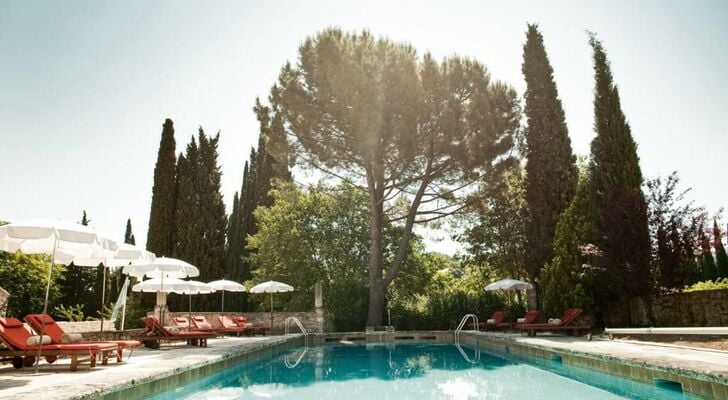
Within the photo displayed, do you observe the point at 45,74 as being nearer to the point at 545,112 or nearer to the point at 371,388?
the point at 371,388

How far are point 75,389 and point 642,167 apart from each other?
15.4m

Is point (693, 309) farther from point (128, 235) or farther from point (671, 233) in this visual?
point (128, 235)

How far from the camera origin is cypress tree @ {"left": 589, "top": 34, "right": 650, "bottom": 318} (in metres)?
13.0

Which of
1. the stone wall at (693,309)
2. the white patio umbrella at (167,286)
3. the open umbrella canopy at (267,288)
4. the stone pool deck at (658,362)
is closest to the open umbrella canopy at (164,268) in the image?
the white patio umbrella at (167,286)

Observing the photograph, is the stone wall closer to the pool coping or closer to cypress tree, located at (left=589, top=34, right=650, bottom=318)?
cypress tree, located at (left=589, top=34, right=650, bottom=318)

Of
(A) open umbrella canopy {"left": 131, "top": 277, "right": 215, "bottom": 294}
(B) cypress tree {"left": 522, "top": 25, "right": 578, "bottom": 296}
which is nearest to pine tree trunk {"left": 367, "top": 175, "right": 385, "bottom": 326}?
(B) cypress tree {"left": 522, "top": 25, "right": 578, "bottom": 296}

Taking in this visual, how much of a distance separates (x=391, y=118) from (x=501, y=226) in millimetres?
6735

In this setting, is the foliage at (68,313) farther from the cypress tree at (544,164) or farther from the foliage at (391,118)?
the cypress tree at (544,164)

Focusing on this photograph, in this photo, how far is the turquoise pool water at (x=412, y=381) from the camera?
707cm

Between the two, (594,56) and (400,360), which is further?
(594,56)

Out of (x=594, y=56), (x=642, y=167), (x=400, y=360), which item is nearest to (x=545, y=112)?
(x=594, y=56)

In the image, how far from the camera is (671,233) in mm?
12781

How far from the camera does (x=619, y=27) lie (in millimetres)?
12000

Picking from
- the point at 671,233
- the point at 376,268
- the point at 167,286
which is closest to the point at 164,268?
the point at 167,286
